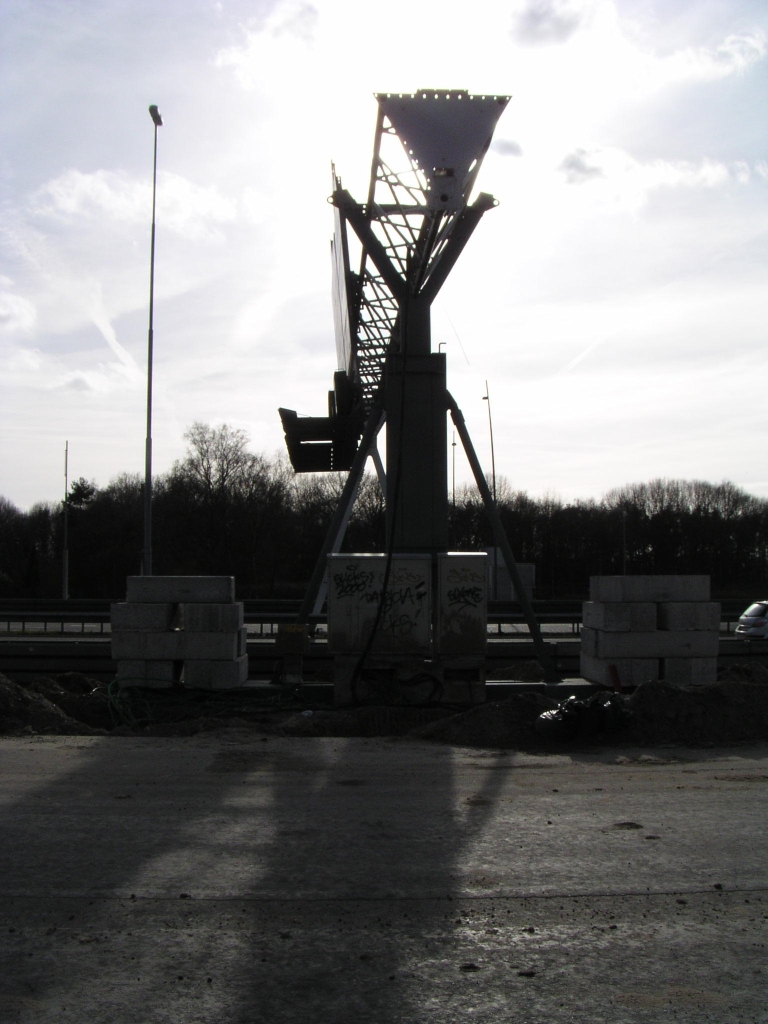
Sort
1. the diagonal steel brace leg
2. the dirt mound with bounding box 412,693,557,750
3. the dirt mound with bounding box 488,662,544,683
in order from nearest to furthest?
the dirt mound with bounding box 412,693,557,750 < the diagonal steel brace leg < the dirt mound with bounding box 488,662,544,683

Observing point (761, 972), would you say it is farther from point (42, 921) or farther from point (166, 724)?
point (166, 724)

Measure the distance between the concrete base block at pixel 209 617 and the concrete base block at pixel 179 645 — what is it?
0.07 meters

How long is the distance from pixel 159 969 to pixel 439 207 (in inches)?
383

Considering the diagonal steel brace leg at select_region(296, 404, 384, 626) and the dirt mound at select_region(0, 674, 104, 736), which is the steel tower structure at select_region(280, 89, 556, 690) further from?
the dirt mound at select_region(0, 674, 104, 736)

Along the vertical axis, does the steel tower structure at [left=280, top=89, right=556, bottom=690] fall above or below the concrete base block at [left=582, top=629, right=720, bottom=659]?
above

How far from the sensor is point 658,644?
42.5 ft

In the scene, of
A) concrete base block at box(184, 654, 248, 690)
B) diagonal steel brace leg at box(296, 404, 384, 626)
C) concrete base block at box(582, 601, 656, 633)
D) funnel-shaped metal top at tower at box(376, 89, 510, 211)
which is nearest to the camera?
funnel-shaped metal top at tower at box(376, 89, 510, 211)

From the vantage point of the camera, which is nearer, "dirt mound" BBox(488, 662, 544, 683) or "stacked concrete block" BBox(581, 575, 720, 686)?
"stacked concrete block" BBox(581, 575, 720, 686)

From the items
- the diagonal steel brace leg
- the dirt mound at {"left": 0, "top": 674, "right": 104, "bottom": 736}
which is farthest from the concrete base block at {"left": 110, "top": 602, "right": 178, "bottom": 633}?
the diagonal steel brace leg

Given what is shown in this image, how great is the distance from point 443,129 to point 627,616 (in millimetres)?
7085

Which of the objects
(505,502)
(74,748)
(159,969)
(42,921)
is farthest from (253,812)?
(505,502)

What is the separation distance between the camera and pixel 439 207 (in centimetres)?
1170

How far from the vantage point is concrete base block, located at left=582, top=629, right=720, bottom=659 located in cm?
1293

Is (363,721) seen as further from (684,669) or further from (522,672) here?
(522,672)
